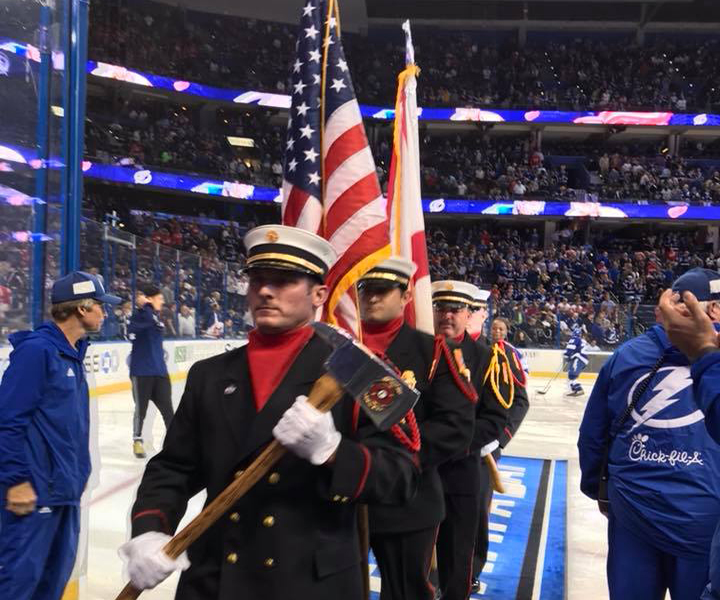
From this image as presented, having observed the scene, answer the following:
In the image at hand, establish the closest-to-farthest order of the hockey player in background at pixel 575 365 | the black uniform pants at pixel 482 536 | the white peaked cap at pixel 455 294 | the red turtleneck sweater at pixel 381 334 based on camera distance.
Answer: the red turtleneck sweater at pixel 381 334
the white peaked cap at pixel 455 294
the black uniform pants at pixel 482 536
the hockey player in background at pixel 575 365

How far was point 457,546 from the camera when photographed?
3.92m

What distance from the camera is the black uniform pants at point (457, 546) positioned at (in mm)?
3906

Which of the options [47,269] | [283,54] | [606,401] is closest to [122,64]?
[283,54]

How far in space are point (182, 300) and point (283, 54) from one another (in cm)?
2524

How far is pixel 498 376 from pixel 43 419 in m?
2.51

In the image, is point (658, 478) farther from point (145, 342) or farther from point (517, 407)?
point (145, 342)

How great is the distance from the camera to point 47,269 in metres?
4.18

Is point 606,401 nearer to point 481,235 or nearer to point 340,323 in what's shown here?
point 340,323

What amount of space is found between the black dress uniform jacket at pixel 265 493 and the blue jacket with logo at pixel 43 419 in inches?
55.4

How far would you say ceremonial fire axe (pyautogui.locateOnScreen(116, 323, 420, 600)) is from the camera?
5.86 ft

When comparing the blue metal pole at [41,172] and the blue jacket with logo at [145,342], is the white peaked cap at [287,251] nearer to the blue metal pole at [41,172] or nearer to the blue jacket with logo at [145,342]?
the blue metal pole at [41,172]

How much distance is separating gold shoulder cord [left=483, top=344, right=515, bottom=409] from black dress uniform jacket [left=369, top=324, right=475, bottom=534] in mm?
1215

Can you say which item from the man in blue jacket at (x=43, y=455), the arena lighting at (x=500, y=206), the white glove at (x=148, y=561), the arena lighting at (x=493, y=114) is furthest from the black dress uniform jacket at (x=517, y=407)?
the arena lighting at (x=493, y=114)

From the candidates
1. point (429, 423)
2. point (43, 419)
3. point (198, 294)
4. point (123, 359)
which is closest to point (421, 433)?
point (429, 423)
